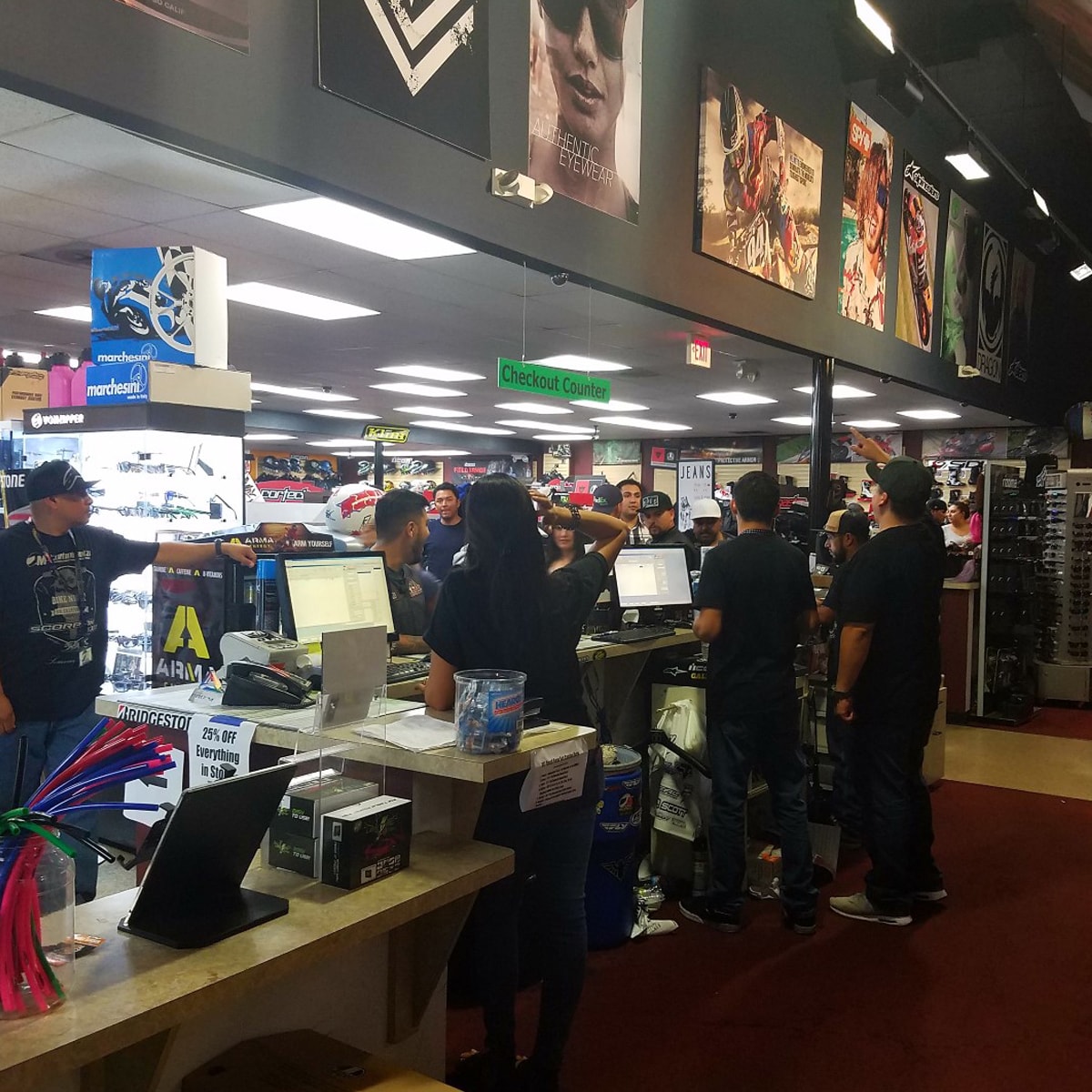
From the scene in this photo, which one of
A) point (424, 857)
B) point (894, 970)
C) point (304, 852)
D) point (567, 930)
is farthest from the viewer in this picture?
point (894, 970)

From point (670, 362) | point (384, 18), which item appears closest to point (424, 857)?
point (384, 18)

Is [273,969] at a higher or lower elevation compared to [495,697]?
lower

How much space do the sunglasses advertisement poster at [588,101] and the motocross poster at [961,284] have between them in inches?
190

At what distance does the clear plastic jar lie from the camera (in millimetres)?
1205

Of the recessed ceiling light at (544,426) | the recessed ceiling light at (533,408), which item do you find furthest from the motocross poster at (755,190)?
the recessed ceiling light at (544,426)

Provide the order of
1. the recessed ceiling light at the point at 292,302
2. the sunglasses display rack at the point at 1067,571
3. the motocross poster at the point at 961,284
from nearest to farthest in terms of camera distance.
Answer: the recessed ceiling light at the point at 292,302 < the motocross poster at the point at 961,284 < the sunglasses display rack at the point at 1067,571

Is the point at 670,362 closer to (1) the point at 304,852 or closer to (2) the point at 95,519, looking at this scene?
(2) the point at 95,519

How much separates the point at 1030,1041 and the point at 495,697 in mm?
2230

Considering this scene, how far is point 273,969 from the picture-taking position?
143cm

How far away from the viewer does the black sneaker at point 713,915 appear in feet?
11.9

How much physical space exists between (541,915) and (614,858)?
1090mm

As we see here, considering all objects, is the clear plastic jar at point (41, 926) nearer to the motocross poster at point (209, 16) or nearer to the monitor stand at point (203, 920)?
the monitor stand at point (203, 920)

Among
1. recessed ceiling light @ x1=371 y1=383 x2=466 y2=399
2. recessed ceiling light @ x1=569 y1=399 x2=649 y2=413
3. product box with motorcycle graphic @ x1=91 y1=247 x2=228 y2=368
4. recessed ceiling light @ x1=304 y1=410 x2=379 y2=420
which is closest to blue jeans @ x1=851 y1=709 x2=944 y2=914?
product box with motorcycle graphic @ x1=91 y1=247 x2=228 y2=368

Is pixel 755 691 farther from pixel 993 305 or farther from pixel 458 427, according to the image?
pixel 458 427
